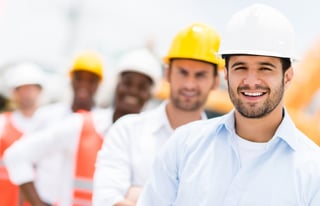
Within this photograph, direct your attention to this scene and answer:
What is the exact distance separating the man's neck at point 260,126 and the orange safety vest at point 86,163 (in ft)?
6.90

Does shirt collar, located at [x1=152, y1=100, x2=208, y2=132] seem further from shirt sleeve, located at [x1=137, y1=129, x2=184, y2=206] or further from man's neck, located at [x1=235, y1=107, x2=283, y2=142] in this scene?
man's neck, located at [x1=235, y1=107, x2=283, y2=142]

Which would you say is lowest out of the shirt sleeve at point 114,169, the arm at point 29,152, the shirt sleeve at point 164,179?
the arm at point 29,152

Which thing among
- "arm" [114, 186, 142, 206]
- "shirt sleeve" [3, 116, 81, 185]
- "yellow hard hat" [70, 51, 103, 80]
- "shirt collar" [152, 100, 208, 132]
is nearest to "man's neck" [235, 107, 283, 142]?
"arm" [114, 186, 142, 206]

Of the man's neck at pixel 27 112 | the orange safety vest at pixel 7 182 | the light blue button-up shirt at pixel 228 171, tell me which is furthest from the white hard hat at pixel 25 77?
the light blue button-up shirt at pixel 228 171

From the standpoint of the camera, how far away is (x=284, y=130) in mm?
3121

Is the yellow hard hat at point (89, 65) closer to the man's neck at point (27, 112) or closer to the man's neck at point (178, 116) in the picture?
the man's neck at point (27, 112)

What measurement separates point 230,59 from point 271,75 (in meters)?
0.17

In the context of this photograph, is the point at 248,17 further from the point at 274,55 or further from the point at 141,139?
the point at 141,139

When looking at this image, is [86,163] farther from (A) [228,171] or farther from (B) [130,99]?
(A) [228,171]

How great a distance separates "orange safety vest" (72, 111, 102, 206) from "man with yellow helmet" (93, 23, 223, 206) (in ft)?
2.62

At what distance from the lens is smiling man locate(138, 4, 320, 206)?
3.04m

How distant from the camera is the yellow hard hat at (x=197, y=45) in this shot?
4391mm

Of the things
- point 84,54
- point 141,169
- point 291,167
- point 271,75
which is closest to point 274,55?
point 271,75

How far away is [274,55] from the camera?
10.1 ft
